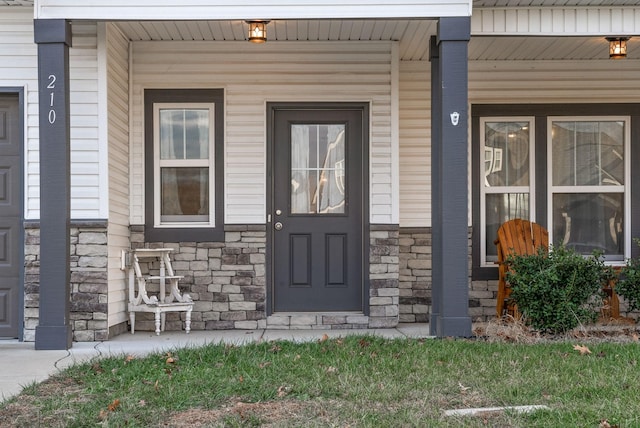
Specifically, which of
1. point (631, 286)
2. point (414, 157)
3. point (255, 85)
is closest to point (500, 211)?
point (414, 157)

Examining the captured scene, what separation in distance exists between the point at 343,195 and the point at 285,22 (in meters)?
1.80

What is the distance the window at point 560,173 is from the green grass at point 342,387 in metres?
2.44

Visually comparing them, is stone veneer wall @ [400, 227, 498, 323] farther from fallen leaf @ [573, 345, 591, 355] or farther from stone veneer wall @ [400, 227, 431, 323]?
fallen leaf @ [573, 345, 591, 355]

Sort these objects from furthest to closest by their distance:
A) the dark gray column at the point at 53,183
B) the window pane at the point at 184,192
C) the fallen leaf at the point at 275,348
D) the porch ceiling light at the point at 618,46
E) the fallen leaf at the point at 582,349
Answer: the window pane at the point at 184,192, the porch ceiling light at the point at 618,46, the dark gray column at the point at 53,183, the fallen leaf at the point at 275,348, the fallen leaf at the point at 582,349

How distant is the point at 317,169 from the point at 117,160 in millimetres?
1934

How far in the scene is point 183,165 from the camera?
7.51 m

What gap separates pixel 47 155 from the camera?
6.11 m

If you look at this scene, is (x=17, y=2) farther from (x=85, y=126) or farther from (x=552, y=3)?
(x=552, y=3)

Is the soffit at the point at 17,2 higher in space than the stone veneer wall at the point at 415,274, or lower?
higher

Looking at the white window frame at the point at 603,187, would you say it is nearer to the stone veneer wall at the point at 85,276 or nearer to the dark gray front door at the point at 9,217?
the stone veneer wall at the point at 85,276

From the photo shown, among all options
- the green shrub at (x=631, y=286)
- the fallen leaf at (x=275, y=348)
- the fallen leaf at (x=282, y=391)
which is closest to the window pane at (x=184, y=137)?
the fallen leaf at (x=275, y=348)

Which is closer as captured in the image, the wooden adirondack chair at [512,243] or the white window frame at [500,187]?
the wooden adirondack chair at [512,243]

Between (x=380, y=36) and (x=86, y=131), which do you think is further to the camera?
(x=380, y=36)

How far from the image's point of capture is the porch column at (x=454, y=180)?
6129 mm
